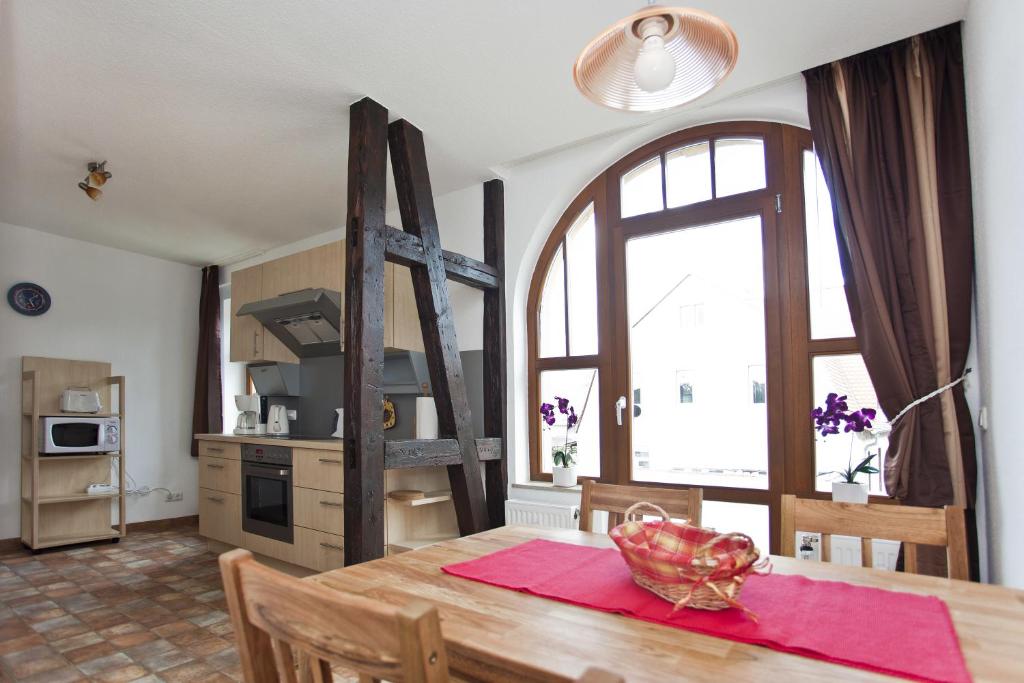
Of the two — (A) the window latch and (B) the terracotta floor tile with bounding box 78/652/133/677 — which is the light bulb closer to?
(A) the window latch

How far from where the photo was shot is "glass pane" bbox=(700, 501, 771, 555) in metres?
2.87

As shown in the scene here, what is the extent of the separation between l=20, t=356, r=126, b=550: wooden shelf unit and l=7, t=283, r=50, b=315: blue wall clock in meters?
0.41

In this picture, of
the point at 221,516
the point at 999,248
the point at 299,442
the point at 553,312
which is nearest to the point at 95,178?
the point at 299,442

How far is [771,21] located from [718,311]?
4.38 feet

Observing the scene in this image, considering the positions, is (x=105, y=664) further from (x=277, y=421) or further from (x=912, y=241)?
(x=912, y=241)

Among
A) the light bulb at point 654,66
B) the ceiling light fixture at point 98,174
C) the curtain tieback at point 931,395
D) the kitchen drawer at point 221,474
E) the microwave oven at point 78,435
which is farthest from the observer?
the microwave oven at point 78,435

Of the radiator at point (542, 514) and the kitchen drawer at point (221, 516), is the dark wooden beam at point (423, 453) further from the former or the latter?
the kitchen drawer at point (221, 516)

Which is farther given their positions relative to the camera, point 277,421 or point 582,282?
point 277,421

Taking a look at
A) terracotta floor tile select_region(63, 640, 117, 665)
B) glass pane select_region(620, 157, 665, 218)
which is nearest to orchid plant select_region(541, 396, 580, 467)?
glass pane select_region(620, 157, 665, 218)

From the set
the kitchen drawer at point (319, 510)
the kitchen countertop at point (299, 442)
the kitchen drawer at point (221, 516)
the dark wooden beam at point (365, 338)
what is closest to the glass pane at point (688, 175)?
the dark wooden beam at point (365, 338)

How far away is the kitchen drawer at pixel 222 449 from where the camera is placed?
437 centimetres

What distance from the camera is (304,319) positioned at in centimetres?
458

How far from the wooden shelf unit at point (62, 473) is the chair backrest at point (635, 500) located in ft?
15.1

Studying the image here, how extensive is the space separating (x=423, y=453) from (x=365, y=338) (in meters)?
0.67
